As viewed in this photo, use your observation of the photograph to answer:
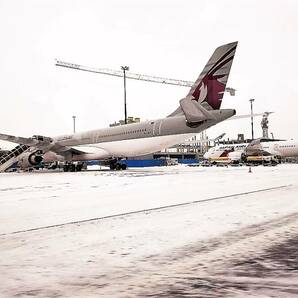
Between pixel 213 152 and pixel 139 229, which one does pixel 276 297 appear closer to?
pixel 139 229

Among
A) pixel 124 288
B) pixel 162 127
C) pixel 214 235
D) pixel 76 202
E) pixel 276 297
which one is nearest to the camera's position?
pixel 276 297

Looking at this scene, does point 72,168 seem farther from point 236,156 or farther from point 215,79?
point 236,156

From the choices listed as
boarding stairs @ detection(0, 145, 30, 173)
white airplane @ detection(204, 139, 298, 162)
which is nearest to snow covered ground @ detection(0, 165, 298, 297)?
boarding stairs @ detection(0, 145, 30, 173)

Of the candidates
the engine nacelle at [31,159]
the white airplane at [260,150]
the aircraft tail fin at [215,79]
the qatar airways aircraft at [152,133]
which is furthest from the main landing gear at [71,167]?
the white airplane at [260,150]

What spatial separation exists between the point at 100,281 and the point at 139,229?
3325 mm

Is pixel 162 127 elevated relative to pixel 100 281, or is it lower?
elevated

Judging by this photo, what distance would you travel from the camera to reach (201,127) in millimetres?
33344

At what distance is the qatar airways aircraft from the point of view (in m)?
33.1

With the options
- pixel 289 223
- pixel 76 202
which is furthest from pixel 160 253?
pixel 76 202

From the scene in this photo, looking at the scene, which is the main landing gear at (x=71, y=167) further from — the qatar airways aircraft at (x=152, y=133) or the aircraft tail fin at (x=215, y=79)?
the aircraft tail fin at (x=215, y=79)

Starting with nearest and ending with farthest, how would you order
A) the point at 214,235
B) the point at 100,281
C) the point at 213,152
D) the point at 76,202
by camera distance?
the point at 100,281
the point at 214,235
the point at 76,202
the point at 213,152

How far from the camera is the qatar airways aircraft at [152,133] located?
33.1m

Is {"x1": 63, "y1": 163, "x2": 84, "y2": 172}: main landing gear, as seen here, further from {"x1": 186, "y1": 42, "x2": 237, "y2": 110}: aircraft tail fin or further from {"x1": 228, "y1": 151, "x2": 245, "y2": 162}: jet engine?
{"x1": 228, "y1": 151, "x2": 245, "y2": 162}: jet engine

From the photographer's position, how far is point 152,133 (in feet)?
121
